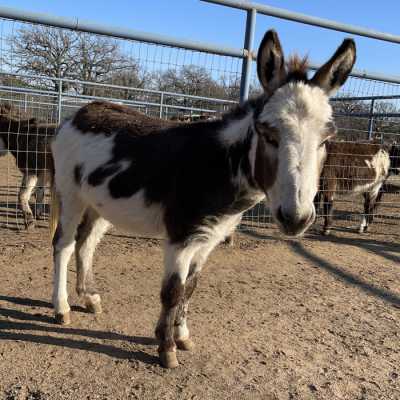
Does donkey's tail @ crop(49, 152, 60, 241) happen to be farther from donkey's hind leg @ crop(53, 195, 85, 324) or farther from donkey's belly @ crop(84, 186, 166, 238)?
donkey's belly @ crop(84, 186, 166, 238)

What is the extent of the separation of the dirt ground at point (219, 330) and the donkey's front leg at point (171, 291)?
112 mm

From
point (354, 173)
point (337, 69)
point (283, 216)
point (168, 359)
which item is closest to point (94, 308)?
point (168, 359)

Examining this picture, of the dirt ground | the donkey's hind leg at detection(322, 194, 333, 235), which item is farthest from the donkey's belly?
the donkey's hind leg at detection(322, 194, 333, 235)

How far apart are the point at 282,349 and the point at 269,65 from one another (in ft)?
6.55

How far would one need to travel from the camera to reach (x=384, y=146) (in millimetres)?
7277

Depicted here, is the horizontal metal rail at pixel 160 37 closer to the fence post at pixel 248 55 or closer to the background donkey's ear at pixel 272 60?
the fence post at pixel 248 55

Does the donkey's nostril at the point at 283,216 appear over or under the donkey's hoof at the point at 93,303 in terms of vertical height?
over

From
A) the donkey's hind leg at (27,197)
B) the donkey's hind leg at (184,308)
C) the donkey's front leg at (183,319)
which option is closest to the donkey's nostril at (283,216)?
the donkey's hind leg at (184,308)

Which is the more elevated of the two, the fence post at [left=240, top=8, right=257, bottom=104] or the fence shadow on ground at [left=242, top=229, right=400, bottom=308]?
the fence post at [left=240, top=8, right=257, bottom=104]

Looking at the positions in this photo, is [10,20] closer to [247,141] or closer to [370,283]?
[247,141]

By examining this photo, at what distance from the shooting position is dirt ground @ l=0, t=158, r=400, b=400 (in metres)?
2.40

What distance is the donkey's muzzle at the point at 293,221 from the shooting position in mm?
1817

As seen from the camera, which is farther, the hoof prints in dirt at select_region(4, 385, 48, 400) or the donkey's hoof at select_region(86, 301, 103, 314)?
the donkey's hoof at select_region(86, 301, 103, 314)

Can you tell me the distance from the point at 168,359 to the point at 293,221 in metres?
1.37
